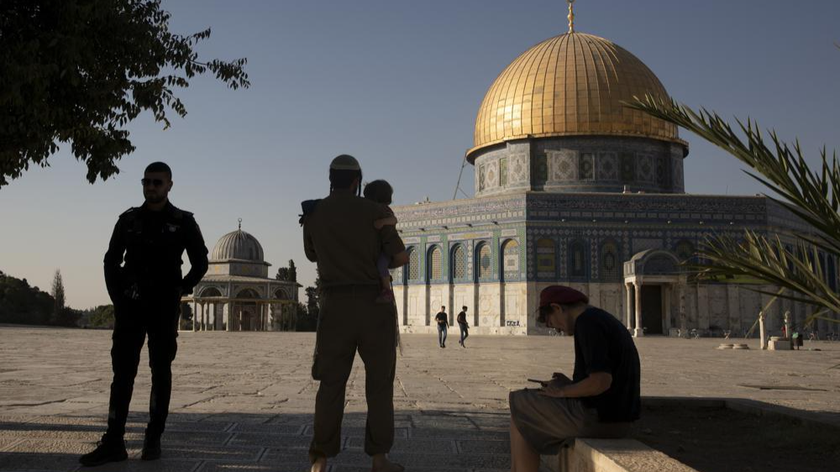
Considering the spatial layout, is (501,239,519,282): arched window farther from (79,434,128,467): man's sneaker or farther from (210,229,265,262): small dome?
(79,434,128,467): man's sneaker

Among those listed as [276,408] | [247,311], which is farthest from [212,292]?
[276,408]

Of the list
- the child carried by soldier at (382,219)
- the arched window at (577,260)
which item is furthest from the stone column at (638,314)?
the child carried by soldier at (382,219)

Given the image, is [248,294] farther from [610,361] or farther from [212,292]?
[610,361]

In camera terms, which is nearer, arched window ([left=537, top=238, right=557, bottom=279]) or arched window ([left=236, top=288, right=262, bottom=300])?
arched window ([left=537, top=238, right=557, bottom=279])

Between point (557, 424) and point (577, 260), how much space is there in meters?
29.2

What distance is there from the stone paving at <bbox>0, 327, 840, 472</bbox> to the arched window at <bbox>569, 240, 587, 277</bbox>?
20.0 metres

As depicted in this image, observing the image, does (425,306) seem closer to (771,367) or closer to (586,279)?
(586,279)

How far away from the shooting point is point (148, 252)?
4.07 meters

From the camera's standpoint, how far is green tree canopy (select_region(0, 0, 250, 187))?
3957 millimetres

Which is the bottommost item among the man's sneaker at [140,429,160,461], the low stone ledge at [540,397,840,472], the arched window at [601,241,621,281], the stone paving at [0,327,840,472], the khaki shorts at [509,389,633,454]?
the stone paving at [0,327,840,472]

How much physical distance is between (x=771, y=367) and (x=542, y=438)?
10856 millimetres

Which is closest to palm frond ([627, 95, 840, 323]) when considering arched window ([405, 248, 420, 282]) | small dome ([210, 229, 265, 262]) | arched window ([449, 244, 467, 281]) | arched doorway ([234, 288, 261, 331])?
arched window ([449, 244, 467, 281])

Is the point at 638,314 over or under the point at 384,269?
under

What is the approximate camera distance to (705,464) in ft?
11.8
